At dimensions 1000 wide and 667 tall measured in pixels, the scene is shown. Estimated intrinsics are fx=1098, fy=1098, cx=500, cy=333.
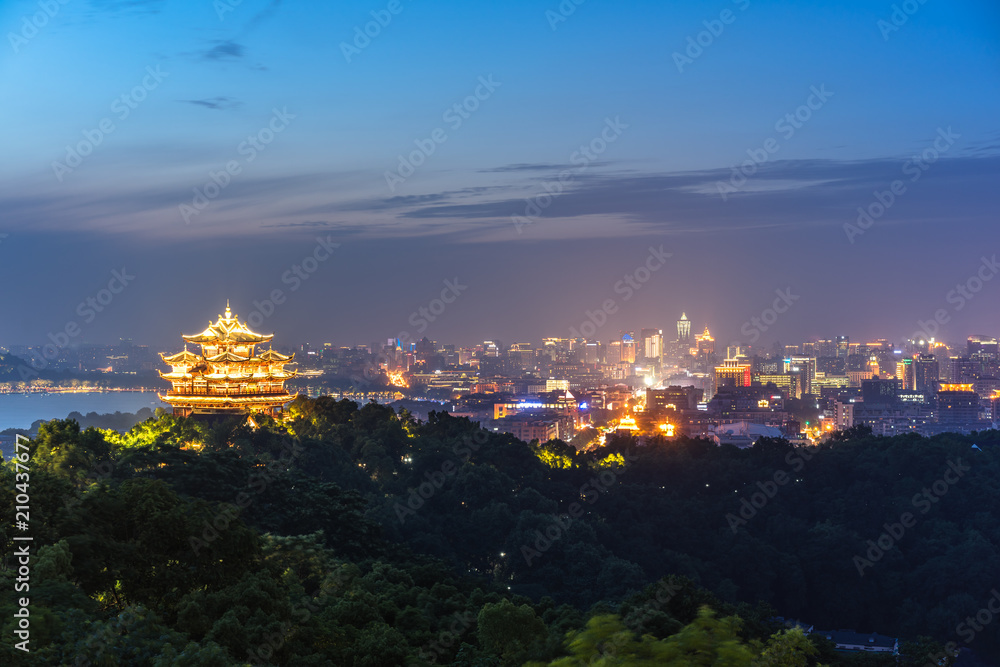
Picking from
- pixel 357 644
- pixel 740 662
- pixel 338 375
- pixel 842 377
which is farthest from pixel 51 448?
pixel 842 377

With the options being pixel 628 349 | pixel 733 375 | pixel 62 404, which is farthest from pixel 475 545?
pixel 628 349

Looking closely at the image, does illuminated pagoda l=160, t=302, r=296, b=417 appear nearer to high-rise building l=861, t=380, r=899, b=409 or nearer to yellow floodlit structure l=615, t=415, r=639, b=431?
yellow floodlit structure l=615, t=415, r=639, b=431

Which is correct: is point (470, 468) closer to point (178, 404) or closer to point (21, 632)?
point (178, 404)

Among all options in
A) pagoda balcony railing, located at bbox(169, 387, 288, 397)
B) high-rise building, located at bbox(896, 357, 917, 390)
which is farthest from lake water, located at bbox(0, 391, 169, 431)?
high-rise building, located at bbox(896, 357, 917, 390)

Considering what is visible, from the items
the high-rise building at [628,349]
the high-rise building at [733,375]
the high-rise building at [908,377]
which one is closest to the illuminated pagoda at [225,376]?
the high-rise building at [733,375]

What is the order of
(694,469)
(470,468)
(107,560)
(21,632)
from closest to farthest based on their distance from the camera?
1. (21,632)
2. (107,560)
3. (470,468)
4. (694,469)

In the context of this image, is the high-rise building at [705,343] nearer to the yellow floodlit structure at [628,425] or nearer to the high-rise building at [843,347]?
the high-rise building at [843,347]
